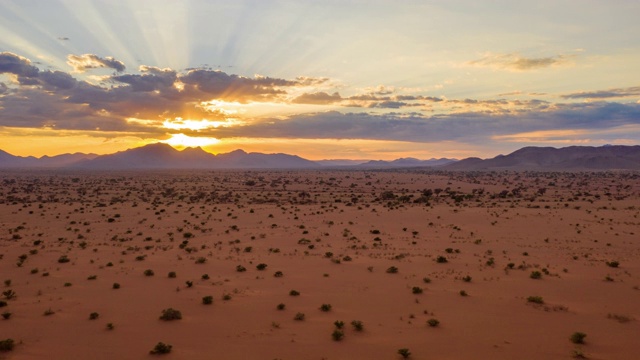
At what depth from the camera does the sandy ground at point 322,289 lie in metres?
12.8

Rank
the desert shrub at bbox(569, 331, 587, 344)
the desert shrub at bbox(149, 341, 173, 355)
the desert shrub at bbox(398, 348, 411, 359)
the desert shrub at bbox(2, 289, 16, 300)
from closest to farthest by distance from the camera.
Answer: the desert shrub at bbox(398, 348, 411, 359) < the desert shrub at bbox(149, 341, 173, 355) < the desert shrub at bbox(569, 331, 587, 344) < the desert shrub at bbox(2, 289, 16, 300)

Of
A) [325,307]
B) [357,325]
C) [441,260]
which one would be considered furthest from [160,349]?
[441,260]

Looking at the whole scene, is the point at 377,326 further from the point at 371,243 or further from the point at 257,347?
the point at 371,243

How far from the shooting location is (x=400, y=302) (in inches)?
651

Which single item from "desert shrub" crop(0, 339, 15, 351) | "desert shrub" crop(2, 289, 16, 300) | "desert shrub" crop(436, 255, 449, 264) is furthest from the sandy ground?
"desert shrub" crop(436, 255, 449, 264)

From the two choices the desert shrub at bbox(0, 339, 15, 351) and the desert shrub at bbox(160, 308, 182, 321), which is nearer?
the desert shrub at bbox(0, 339, 15, 351)

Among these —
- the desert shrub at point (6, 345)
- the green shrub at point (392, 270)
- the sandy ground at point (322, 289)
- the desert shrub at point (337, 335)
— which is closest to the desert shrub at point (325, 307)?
the sandy ground at point (322, 289)

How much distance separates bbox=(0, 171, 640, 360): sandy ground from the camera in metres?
12.8

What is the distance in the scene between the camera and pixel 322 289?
18.3 m

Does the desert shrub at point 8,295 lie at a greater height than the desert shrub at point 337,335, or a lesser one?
greater

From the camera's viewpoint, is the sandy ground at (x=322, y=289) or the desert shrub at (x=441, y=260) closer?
the sandy ground at (x=322, y=289)

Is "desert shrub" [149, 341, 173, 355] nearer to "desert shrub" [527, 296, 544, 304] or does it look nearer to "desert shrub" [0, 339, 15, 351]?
"desert shrub" [0, 339, 15, 351]

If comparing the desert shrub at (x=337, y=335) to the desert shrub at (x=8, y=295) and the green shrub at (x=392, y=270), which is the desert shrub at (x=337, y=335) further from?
the desert shrub at (x=8, y=295)

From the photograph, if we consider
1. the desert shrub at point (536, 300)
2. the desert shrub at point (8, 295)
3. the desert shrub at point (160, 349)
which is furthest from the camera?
the desert shrub at point (8, 295)
